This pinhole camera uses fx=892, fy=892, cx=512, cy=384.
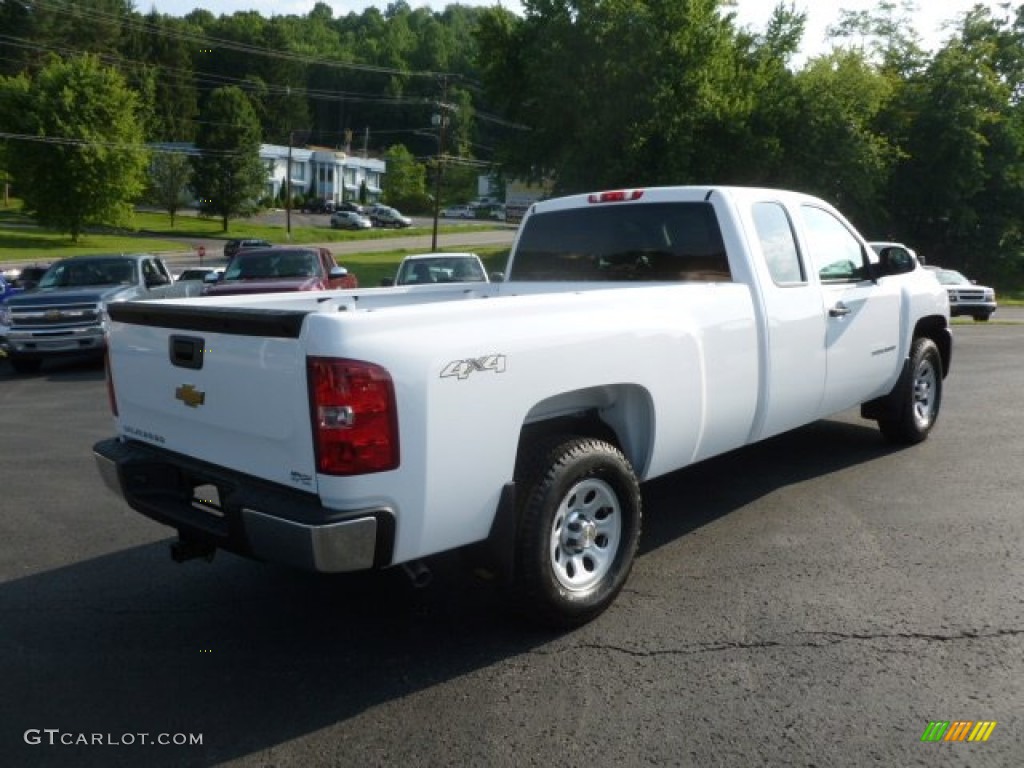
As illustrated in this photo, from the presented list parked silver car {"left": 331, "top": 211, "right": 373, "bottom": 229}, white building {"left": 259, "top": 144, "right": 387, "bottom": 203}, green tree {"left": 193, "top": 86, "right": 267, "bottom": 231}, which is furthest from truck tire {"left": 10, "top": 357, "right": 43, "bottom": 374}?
white building {"left": 259, "top": 144, "right": 387, "bottom": 203}

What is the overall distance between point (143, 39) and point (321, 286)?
99844mm

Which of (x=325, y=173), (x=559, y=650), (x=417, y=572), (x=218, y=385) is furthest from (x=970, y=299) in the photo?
(x=325, y=173)

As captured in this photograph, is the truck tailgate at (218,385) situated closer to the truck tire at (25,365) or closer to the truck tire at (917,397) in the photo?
the truck tire at (917,397)

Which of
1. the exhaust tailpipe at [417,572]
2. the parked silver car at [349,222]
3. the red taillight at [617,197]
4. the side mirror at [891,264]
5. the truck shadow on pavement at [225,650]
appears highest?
the red taillight at [617,197]

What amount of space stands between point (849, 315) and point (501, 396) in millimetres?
3400

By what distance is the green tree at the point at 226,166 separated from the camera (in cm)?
6244

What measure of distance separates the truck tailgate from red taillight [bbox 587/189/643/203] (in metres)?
2.92

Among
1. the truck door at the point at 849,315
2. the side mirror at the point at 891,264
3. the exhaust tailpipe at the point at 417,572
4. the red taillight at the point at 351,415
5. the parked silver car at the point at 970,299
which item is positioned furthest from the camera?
the parked silver car at the point at 970,299

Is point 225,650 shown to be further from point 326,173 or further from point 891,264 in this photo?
point 326,173

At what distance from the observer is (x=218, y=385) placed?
354 cm

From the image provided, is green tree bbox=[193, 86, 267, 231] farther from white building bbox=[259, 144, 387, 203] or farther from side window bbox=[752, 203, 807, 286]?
side window bbox=[752, 203, 807, 286]

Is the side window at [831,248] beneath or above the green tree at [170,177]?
beneath

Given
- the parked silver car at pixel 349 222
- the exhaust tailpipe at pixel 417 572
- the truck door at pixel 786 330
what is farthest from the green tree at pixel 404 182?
the exhaust tailpipe at pixel 417 572

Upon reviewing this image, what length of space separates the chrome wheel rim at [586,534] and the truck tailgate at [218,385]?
47.6 inches
